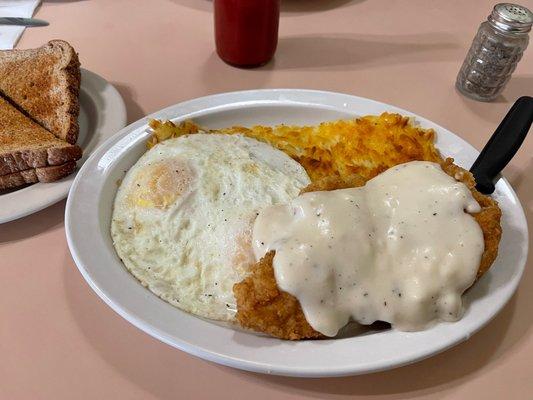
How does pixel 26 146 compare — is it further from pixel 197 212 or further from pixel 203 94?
pixel 203 94

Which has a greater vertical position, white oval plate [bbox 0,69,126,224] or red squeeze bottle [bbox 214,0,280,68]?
red squeeze bottle [bbox 214,0,280,68]

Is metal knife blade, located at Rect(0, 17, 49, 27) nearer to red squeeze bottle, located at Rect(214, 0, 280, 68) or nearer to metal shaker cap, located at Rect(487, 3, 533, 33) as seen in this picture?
red squeeze bottle, located at Rect(214, 0, 280, 68)

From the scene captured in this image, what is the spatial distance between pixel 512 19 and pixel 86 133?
1734 mm

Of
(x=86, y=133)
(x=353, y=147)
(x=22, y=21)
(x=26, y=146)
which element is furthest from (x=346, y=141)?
(x=22, y=21)

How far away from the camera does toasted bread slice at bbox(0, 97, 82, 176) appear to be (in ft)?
5.14

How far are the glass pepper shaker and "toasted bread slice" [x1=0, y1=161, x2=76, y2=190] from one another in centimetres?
174

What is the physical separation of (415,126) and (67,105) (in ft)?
4.32

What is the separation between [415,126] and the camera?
1.73m

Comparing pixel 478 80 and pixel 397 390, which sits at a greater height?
pixel 478 80

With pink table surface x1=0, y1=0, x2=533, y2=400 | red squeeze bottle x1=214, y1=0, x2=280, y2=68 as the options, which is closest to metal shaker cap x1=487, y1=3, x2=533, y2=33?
pink table surface x1=0, y1=0, x2=533, y2=400

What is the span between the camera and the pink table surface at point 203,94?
1.21 m

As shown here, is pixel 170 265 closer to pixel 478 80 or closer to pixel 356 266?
pixel 356 266

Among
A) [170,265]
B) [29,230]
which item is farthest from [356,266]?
[29,230]

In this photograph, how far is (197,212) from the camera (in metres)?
1.43
